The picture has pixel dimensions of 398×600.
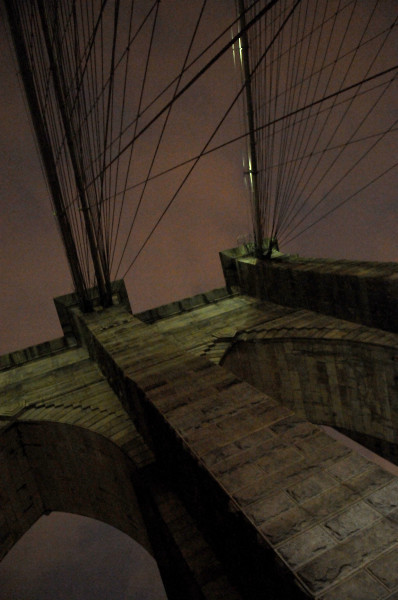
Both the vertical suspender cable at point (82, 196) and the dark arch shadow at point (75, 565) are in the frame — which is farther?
the dark arch shadow at point (75, 565)

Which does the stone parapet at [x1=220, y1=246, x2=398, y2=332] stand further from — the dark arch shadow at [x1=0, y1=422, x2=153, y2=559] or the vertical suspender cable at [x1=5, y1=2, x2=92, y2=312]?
the dark arch shadow at [x1=0, y1=422, x2=153, y2=559]

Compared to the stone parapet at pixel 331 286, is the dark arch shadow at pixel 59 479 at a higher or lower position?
lower

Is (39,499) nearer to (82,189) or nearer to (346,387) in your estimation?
(346,387)

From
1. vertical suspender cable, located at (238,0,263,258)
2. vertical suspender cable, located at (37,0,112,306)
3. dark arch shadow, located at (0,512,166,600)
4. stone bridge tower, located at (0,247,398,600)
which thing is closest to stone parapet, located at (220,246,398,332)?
stone bridge tower, located at (0,247,398,600)

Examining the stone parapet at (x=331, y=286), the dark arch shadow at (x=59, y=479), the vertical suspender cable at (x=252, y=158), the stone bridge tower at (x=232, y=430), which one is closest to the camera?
the stone bridge tower at (x=232, y=430)

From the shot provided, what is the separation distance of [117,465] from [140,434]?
A: 2.64ft

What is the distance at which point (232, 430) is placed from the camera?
3.53m

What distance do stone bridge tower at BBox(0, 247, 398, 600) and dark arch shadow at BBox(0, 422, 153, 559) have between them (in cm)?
3

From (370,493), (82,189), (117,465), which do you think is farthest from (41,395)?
(370,493)

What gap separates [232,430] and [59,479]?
5860 millimetres

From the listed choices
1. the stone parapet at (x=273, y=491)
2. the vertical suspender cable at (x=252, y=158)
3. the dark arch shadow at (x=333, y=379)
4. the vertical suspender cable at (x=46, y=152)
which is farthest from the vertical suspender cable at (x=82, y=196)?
the stone parapet at (x=273, y=491)

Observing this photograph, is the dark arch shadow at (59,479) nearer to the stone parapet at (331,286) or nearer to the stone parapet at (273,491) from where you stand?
the stone parapet at (273,491)

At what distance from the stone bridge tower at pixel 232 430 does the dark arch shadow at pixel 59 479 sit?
33mm

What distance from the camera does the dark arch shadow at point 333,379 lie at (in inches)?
282
